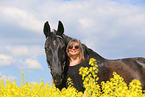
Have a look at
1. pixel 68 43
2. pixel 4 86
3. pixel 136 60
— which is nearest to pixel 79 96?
pixel 68 43

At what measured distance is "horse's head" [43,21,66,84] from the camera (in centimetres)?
602

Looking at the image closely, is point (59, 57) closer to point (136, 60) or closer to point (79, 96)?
point (79, 96)

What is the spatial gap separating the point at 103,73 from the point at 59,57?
1646 millimetres

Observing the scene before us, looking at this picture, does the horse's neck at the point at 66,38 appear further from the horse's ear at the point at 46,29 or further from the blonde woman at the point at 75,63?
the horse's ear at the point at 46,29

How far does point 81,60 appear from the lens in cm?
664

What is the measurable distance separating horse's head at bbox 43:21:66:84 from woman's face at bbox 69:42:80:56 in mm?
322

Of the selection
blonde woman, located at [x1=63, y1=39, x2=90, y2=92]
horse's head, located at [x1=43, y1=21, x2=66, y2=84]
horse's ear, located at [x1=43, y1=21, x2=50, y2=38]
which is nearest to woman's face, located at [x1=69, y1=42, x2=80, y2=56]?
blonde woman, located at [x1=63, y1=39, x2=90, y2=92]

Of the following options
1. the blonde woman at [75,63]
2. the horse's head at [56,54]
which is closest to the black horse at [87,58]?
the horse's head at [56,54]

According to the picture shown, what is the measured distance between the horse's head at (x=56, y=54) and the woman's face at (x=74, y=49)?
322 millimetres

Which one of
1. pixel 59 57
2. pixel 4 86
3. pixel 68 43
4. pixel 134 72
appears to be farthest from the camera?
pixel 4 86

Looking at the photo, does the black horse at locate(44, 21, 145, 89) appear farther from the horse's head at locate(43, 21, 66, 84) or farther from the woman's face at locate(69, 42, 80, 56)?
the woman's face at locate(69, 42, 80, 56)

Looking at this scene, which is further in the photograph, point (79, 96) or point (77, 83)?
point (77, 83)

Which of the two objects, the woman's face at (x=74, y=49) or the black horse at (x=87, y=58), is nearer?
the black horse at (x=87, y=58)

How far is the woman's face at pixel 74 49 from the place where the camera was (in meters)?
6.54
